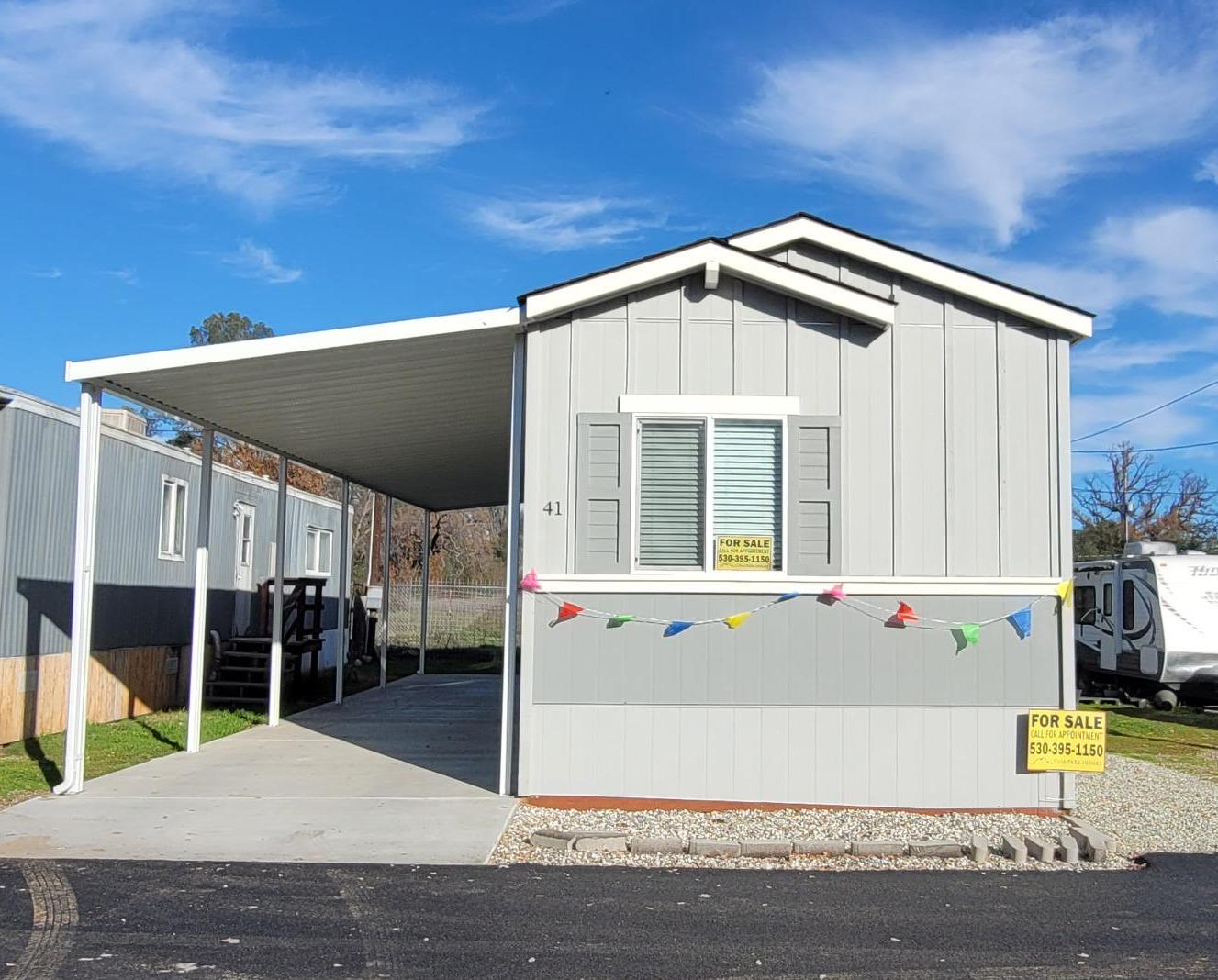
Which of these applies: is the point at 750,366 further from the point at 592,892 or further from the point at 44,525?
the point at 44,525

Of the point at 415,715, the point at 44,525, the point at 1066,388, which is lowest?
the point at 415,715

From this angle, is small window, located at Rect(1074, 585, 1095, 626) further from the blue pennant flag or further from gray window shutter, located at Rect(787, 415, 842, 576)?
gray window shutter, located at Rect(787, 415, 842, 576)

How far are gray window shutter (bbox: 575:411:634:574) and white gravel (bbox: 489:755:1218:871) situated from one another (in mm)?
1740

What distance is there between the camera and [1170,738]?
46.4 feet

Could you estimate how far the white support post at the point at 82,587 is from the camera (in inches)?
341

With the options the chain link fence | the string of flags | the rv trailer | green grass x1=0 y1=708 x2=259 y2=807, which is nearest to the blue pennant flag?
the string of flags

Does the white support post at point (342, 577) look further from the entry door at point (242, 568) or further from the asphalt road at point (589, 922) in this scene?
the asphalt road at point (589, 922)

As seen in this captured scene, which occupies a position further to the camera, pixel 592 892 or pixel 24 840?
pixel 24 840

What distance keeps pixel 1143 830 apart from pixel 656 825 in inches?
131

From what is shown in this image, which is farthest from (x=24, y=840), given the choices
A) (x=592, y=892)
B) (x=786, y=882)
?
(x=786, y=882)

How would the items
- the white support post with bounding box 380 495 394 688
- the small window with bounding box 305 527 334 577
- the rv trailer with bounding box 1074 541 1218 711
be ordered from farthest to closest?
the small window with bounding box 305 527 334 577
the white support post with bounding box 380 495 394 688
the rv trailer with bounding box 1074 541 1218 711

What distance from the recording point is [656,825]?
7664 mm

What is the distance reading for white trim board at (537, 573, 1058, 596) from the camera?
8344 millimetres

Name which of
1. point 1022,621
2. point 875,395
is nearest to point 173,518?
point 875,395
